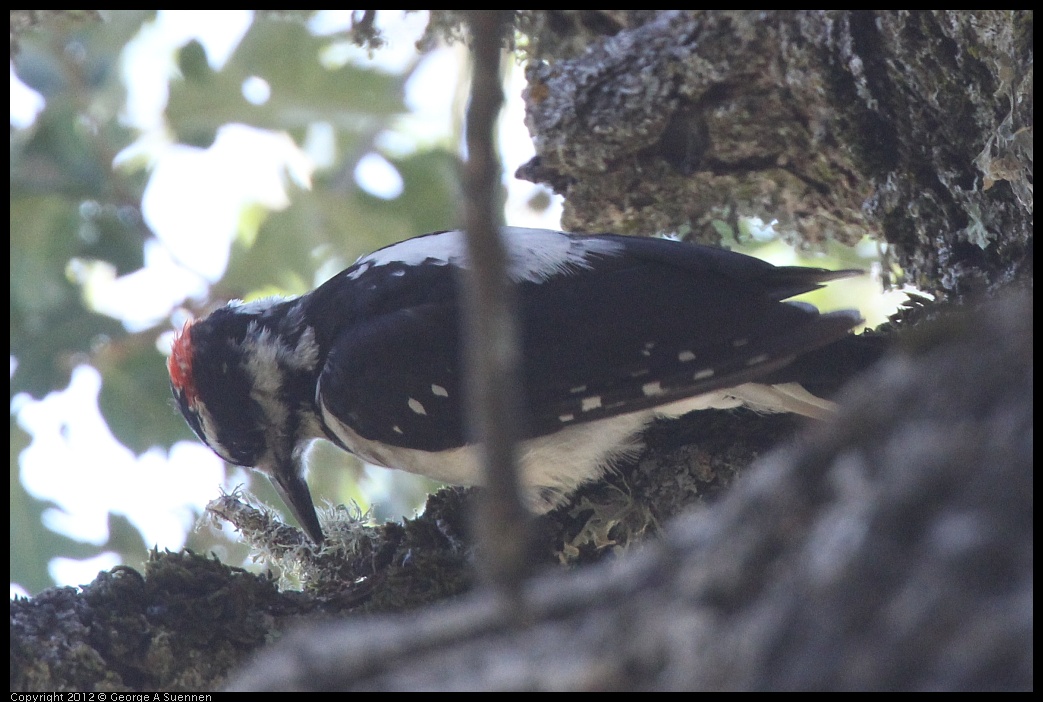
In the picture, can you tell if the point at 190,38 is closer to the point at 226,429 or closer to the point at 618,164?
the point at 226,429

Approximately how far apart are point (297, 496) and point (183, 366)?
626mm

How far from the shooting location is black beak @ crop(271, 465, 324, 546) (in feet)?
10.8

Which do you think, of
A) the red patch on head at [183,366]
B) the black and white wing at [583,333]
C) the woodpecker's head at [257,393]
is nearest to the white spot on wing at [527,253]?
the black and white wing at [583,333]

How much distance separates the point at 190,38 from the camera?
5043 mm

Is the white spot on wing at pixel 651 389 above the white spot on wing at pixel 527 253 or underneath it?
underneath

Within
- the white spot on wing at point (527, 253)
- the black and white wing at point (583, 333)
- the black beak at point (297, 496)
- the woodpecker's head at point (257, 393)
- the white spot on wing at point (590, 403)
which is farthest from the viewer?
the woodpecker's head at point (257, 393)

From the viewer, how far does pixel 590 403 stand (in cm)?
289

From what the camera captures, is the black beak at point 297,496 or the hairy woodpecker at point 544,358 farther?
the black beak at point 297,496

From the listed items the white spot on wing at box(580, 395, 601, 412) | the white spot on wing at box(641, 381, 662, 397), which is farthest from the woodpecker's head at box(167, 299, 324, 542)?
the white spot on wing at box(641, 381, 662, 397)

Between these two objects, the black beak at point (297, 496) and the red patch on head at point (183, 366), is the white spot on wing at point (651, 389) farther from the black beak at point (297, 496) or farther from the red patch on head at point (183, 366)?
the red patch on head at point (183, 366)

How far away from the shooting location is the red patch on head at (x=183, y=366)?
357 centimetres

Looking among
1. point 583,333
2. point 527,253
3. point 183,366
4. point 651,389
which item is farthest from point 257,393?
point 651,389

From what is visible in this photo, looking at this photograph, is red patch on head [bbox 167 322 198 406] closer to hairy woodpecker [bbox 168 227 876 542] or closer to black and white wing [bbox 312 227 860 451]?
hairy woodpecker [bbox 168 227 876 542]

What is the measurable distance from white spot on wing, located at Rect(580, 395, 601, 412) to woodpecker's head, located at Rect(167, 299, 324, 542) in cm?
106
